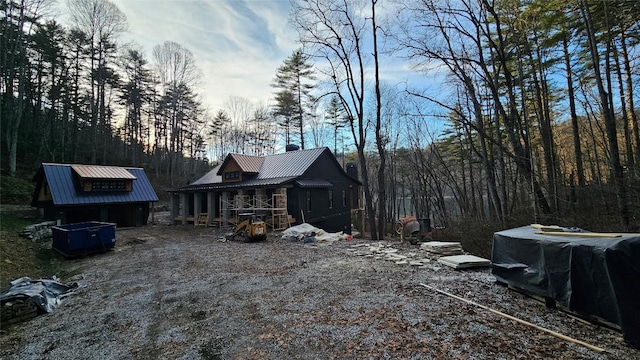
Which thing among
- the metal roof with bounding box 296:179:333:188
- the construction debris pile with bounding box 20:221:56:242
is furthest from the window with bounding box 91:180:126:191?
the metal roof with bounding box 296:179:333:188

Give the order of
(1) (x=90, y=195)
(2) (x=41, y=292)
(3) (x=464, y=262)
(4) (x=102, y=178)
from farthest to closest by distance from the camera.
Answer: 1. (4) (x=102, y=178)
2. (1) (x=90, y=195)
3. (3) (x=464, y=262)
4. (2) (x=41, y=292)

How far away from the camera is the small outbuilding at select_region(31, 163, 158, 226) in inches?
656

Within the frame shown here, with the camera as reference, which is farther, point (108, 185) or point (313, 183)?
point (108, 185)

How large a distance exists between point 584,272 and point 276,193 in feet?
49.0

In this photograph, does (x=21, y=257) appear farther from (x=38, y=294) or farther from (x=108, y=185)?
(x=108, y=185)

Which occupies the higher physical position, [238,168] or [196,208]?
[238,168]

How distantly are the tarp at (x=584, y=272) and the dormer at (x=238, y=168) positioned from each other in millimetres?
16990

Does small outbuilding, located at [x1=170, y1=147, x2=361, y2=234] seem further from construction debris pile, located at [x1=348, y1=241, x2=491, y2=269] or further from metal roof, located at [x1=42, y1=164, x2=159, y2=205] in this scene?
construction debris pile, located at [x1=348, y1=241, x2=491, y2=269]

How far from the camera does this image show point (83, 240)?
10930mm

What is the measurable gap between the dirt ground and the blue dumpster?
3.26 metres

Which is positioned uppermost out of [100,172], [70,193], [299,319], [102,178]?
[100,172]

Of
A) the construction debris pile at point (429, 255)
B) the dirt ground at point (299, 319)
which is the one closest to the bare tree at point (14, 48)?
the dirt ground at point (299, 319)

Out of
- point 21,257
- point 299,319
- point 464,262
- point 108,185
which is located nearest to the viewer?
point 299,319

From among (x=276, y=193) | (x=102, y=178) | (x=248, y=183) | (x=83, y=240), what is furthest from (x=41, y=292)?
(x=102, y=178)
